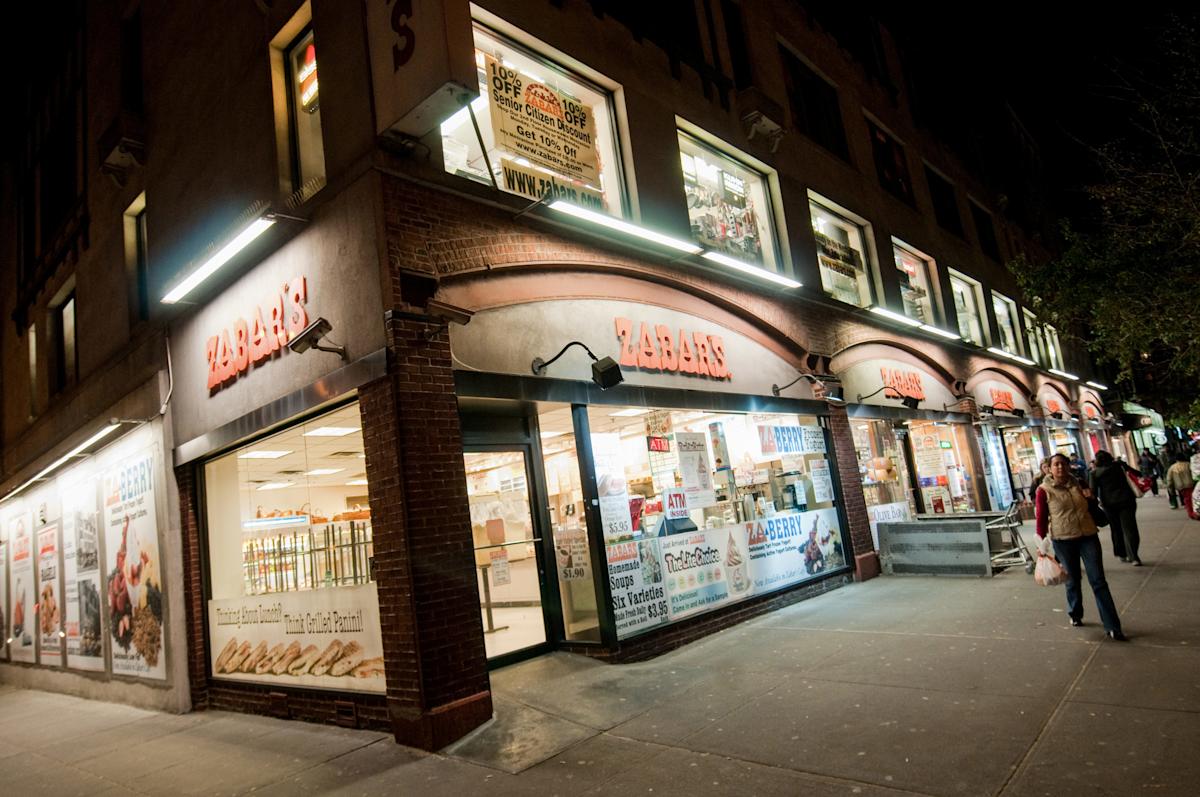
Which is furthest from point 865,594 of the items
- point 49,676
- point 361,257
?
point 49,676

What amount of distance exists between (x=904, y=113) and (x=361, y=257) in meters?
18.5

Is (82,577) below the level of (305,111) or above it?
below

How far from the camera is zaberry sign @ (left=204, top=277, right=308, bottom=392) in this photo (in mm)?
7578

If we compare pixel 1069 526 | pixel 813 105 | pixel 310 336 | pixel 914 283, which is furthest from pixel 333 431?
pixel 914 283

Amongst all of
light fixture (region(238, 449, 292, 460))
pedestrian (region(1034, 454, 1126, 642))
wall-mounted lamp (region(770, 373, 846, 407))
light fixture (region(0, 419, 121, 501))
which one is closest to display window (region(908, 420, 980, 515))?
wall-mounted lamp (region(770, 373, 846, 407))

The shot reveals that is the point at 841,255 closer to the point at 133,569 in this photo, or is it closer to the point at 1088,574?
the point at 1088,574

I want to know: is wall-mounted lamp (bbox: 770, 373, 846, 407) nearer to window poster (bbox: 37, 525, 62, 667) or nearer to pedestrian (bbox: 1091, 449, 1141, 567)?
pedestrian (bbox: 1091, 449, 1141, 567)

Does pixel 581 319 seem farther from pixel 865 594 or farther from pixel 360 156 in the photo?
pixel 865 594

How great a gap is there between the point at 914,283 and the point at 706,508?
1169 centimetres

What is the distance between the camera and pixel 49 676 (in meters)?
13.2

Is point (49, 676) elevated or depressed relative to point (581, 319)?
depressed

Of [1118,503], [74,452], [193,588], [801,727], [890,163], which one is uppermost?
[890,163]

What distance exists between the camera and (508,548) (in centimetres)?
834

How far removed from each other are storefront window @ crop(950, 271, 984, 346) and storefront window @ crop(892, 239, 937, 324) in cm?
149
